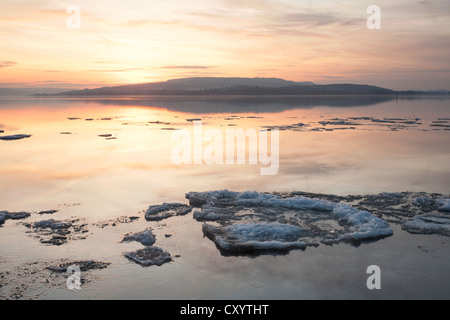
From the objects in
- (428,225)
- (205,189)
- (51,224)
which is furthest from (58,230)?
(428,225)

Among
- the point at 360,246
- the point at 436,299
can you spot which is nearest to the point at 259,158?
the point at 360,246

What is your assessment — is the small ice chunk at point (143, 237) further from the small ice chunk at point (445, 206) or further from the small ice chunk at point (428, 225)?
the small ice chunk at point (445, 206)

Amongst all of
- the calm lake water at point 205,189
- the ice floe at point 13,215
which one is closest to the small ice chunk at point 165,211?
the calm lake water at point 205,189

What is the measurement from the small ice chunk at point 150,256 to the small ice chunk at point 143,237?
26 centimetres

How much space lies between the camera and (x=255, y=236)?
675 cm

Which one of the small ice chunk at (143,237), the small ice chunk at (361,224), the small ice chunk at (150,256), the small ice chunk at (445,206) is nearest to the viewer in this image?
the small ice chunk at (150,256)

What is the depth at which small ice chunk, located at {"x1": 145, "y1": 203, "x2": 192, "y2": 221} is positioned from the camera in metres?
7.81

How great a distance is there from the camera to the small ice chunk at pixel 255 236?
6.39 metres

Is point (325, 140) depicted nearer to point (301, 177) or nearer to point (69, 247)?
point (301, 177)

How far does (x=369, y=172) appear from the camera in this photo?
11867mm

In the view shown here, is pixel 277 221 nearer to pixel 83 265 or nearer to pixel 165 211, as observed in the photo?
pixel 165 211

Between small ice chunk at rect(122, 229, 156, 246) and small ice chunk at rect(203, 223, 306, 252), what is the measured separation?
3.17ft

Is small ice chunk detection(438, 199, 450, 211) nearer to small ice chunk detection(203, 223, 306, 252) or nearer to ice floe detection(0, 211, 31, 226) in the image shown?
small ice chunk detection(203, 223, 306, 252)
